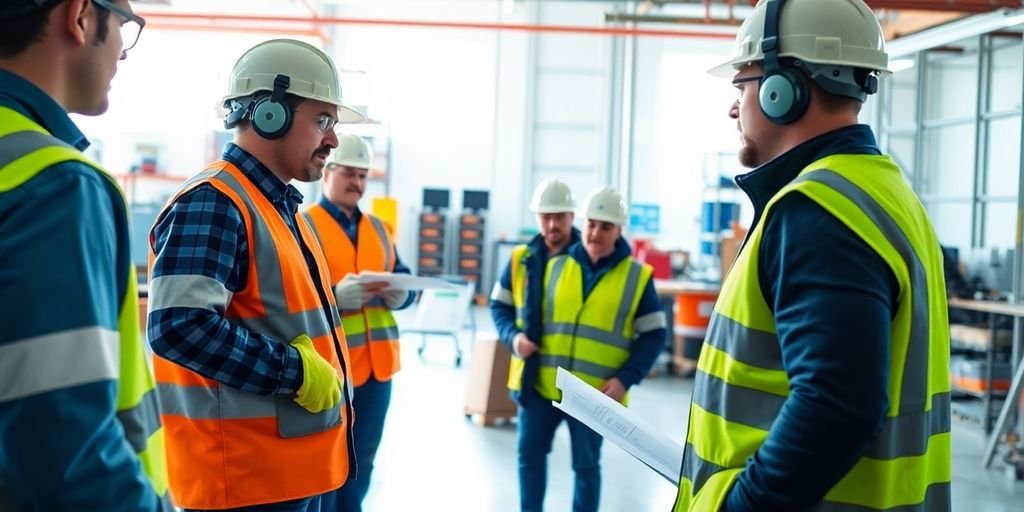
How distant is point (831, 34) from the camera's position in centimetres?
162

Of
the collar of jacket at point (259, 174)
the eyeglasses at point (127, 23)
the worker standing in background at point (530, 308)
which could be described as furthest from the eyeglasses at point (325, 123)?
the worker standing in background at point (530, 308)

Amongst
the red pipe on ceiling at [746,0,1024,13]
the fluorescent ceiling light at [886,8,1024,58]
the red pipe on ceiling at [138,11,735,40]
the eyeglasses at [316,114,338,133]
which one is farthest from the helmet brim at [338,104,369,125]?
the red pipe on ceiling at [138,11,735,40]

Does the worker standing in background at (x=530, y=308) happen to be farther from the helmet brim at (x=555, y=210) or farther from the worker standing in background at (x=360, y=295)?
the worker standing in background at (x=360, y=295)

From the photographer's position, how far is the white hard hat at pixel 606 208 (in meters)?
4.32

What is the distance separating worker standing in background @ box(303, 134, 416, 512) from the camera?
3719 mm

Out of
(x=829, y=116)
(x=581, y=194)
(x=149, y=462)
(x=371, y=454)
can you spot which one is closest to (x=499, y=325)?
(x=371, y=454)

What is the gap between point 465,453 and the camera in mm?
6441

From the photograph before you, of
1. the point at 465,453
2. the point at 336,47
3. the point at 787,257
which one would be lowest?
the point at 465,453

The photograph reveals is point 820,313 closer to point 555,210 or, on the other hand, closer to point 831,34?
point 831,34

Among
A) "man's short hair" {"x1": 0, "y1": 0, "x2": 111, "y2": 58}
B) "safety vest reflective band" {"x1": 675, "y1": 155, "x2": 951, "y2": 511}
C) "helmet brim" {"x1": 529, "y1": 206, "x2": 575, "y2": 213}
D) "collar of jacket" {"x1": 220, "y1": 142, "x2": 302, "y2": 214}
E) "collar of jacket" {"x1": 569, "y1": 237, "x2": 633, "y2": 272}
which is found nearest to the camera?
"man's short hair" {"x1": 0, "y1": 0, "x2": 111, "y2": 58}

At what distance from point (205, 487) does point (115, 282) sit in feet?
3.59

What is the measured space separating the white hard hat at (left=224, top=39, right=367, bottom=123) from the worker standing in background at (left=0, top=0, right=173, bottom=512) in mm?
1130

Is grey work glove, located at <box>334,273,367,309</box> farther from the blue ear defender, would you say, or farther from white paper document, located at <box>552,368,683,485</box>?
white paper document, located at <box>552,368,683,485</box>

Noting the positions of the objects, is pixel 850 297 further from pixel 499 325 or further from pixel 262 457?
pixel 499 325
